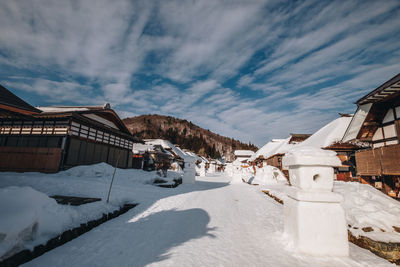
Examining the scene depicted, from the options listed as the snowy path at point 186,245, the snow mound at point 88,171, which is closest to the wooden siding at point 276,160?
the snowy path at point 186,245

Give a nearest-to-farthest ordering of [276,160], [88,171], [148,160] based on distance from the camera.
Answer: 1. [88,171]
2. [276,160]
3. [148,160]

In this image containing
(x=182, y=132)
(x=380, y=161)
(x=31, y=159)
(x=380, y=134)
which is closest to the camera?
(x=380, y=161)

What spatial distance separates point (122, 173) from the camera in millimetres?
12398

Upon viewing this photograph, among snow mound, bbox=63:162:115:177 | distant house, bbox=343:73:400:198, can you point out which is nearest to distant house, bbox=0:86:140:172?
snow mound, bbox=63:162:115:177

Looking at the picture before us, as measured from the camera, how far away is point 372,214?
13.9ft

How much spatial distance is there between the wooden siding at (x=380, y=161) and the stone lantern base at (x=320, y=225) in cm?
841

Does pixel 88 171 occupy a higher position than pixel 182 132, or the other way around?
pixel 182 132

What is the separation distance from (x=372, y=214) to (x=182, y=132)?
11347cm

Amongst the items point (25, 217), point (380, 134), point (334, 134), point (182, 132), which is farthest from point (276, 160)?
point (182, 132)

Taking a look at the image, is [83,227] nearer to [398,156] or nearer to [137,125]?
[398,156]

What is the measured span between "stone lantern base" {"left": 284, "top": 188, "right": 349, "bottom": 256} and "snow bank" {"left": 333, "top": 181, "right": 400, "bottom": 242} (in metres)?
1.16

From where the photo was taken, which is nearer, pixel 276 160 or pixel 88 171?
pixel 88 171

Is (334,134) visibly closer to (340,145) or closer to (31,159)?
(340,145)

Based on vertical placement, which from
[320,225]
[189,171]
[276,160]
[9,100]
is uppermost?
[9,100]
